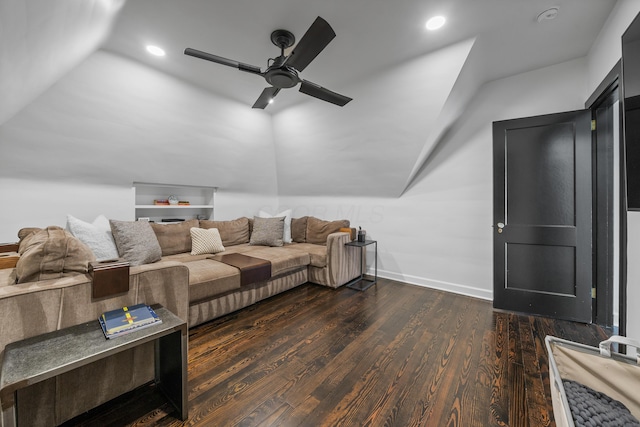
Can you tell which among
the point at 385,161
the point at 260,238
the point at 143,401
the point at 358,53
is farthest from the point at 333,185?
the point at 143,401

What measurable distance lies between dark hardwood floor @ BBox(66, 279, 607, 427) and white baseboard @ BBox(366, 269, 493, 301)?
1.07ft

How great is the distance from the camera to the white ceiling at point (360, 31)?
187 cm

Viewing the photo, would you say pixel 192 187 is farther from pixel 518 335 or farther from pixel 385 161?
pixel 518 335

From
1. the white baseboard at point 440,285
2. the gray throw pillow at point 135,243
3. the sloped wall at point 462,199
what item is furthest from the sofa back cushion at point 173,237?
the white baseboard at point 440,285

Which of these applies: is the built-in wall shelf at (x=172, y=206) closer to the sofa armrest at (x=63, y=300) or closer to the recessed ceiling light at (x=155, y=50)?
the recessed ceiling light at (x=155, y=50)

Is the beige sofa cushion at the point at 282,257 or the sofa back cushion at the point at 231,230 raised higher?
the sofa back cushion at the point at 231,230

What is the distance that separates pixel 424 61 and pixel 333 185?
7.33 feet

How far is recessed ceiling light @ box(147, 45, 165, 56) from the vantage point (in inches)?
90.8

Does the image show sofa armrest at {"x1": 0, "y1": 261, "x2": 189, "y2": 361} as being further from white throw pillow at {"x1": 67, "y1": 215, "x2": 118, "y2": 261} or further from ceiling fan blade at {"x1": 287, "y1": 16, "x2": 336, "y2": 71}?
ceiling fan blade at {"x1": 287, "y1": 16, "x2": 336, "y2": 71}

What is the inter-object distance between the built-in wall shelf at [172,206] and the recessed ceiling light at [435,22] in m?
3.52

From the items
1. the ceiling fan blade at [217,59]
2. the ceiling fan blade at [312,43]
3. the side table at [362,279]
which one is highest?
the ceiling fan blade at [312,43]

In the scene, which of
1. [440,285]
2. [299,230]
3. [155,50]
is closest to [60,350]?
[155,50]

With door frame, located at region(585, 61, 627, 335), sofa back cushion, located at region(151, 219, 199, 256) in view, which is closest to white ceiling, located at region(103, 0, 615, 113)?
door frame, located at region(585, 61, 627, 335)

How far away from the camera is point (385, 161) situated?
11.4 ft
